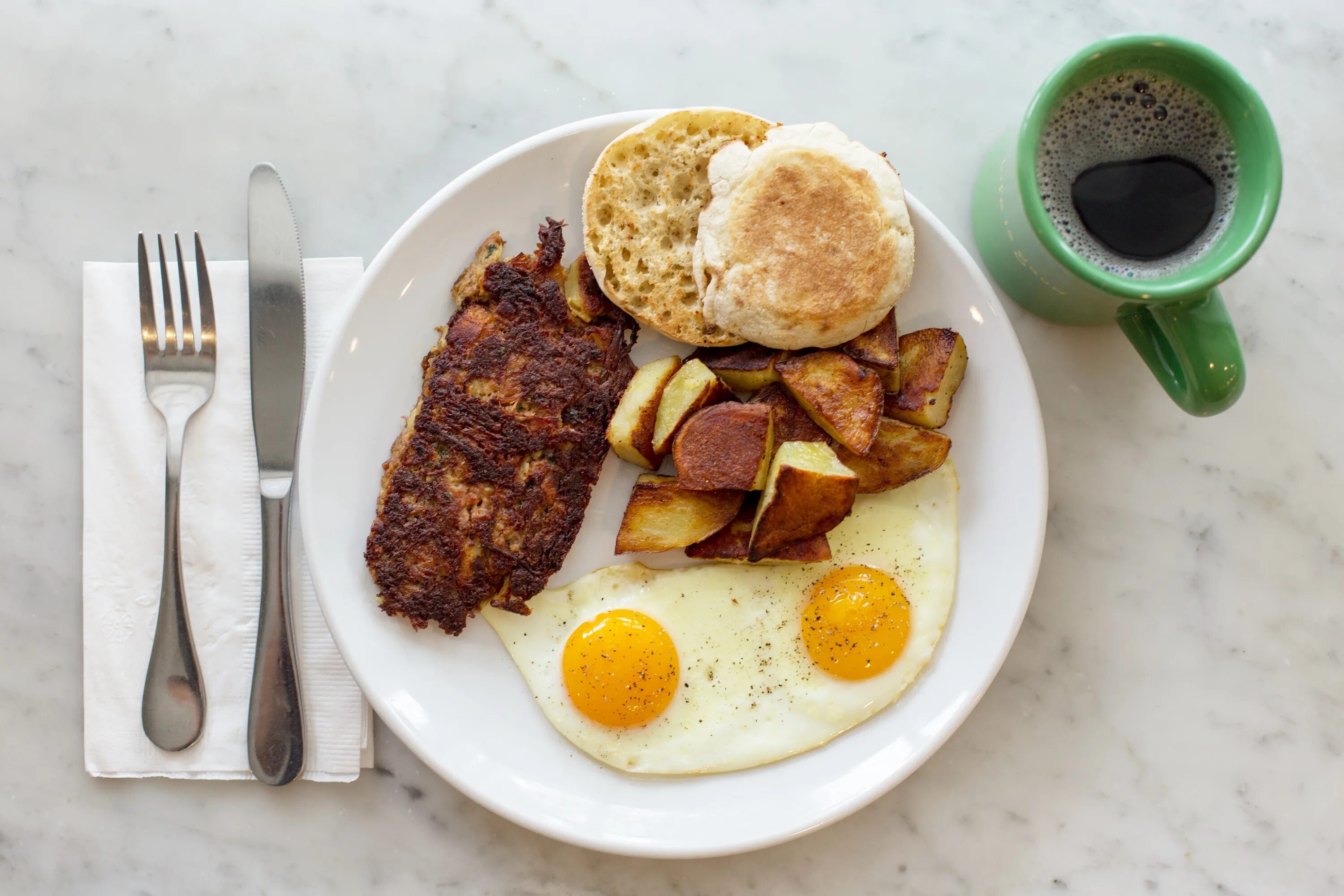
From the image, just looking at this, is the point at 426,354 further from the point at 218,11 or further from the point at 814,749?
the point at 814,749

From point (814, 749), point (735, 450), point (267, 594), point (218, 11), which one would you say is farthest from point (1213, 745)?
point (218, 11)

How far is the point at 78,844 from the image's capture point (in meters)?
2.20

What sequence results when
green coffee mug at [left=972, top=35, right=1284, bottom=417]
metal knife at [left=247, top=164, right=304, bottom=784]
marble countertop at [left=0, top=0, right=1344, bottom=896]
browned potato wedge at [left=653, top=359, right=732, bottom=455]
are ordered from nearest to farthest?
green coffee mug at [left=972, top=35, right=1284, bottom=417]
browned potato wedge at [left=653, top=359, right=732, bottom=455]
metal knife at [left=247, top=164, right=304, bottom=784]
marble countertop at [left=0, top=0, right=1344, bottom=896]

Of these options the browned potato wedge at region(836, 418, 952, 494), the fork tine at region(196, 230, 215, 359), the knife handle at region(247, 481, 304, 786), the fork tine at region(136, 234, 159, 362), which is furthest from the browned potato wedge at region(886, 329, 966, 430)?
the fork tine at region(136, 234, 159, 362)

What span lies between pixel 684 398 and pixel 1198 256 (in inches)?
44.5

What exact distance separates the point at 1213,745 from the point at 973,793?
2.09 ft

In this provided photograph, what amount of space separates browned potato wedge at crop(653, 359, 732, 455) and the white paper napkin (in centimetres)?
88

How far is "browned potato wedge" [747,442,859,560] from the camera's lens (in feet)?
5.88

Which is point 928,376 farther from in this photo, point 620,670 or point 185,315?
point 185,315

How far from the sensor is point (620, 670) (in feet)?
6.42

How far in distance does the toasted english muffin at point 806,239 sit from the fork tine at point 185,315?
1307mm

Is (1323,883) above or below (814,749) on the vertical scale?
below

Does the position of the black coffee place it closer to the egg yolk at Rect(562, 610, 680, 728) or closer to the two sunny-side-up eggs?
the two sunny-side-up eggs

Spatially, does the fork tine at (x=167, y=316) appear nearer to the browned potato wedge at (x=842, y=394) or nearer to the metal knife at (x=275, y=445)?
the metal knife at (x=275, y=445)
